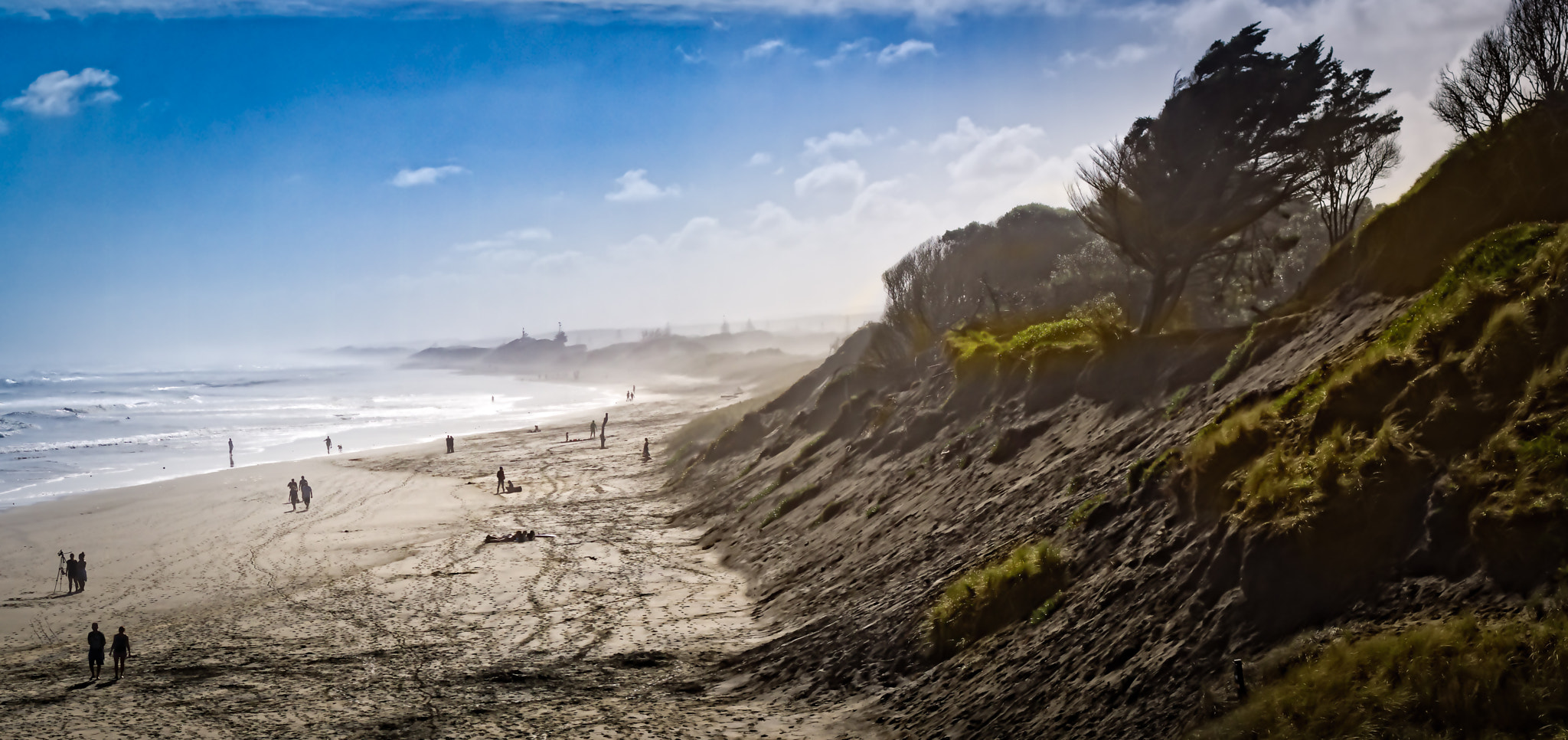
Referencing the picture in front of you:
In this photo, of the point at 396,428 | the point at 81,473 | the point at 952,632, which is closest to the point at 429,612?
the point at 952,632

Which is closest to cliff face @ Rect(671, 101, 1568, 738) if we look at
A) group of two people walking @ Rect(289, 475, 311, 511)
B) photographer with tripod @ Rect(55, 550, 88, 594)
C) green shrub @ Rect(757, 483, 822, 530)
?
green shrub @ Rect(757, 483, 822, 530)

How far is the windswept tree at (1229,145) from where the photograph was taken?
16734mm

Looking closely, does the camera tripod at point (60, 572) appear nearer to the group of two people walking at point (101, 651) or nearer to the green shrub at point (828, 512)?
the group of two people walking at point (101, 651)

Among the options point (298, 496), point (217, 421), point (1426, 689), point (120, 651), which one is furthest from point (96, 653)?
point (217, 421)

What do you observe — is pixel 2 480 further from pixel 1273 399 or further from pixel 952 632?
pixel 1273 399

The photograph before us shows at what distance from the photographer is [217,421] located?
226 feet

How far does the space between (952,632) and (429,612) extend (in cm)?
1164

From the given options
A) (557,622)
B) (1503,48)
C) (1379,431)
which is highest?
(1503,48)

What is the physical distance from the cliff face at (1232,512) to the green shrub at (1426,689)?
0.12 metres

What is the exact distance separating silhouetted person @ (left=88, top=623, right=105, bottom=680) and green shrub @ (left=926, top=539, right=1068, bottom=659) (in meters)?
14.3

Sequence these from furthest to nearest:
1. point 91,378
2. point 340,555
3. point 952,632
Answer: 1. point 91,378
2. point 340,555
3. point 952,632

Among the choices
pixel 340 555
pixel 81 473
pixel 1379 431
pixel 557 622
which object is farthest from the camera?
pixel 81 473

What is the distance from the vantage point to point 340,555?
77.7 feet

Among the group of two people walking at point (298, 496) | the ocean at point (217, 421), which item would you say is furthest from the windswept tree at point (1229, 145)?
the ocean at point (217, 421)
